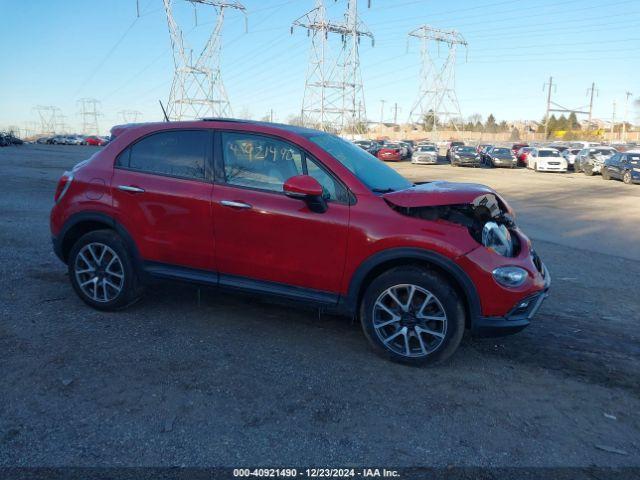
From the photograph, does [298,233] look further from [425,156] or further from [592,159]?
[425,156]

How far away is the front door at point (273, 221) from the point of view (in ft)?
13.1

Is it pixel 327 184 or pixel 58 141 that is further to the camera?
pixel 58 141

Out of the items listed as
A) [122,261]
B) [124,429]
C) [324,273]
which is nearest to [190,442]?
[124,429]

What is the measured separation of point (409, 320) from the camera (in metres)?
3.89

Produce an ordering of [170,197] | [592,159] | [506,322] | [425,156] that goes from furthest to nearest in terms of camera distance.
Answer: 1. [425,156]
2. [592,159]
3. [170,197]
4. [506,322]

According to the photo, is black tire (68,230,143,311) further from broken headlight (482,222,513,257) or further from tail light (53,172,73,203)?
broken headlight (482,222,513,257)

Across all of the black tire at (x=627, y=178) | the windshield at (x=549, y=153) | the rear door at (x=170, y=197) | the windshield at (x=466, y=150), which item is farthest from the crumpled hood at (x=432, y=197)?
the windshield at (x=466, y=150)

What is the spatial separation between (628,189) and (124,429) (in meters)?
24.2

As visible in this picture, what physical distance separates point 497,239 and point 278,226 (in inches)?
66.8

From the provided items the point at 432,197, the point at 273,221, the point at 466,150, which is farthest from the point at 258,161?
the point at 466,150

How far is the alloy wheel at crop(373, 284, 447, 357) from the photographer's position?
3834mm

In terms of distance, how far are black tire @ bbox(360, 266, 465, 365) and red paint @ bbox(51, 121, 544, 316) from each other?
7.3 inches

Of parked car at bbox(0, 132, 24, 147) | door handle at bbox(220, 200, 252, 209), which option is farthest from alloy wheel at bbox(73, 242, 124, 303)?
parked car at bbox(0, 132, 24, 147)

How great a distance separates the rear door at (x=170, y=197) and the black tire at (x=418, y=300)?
136cm
